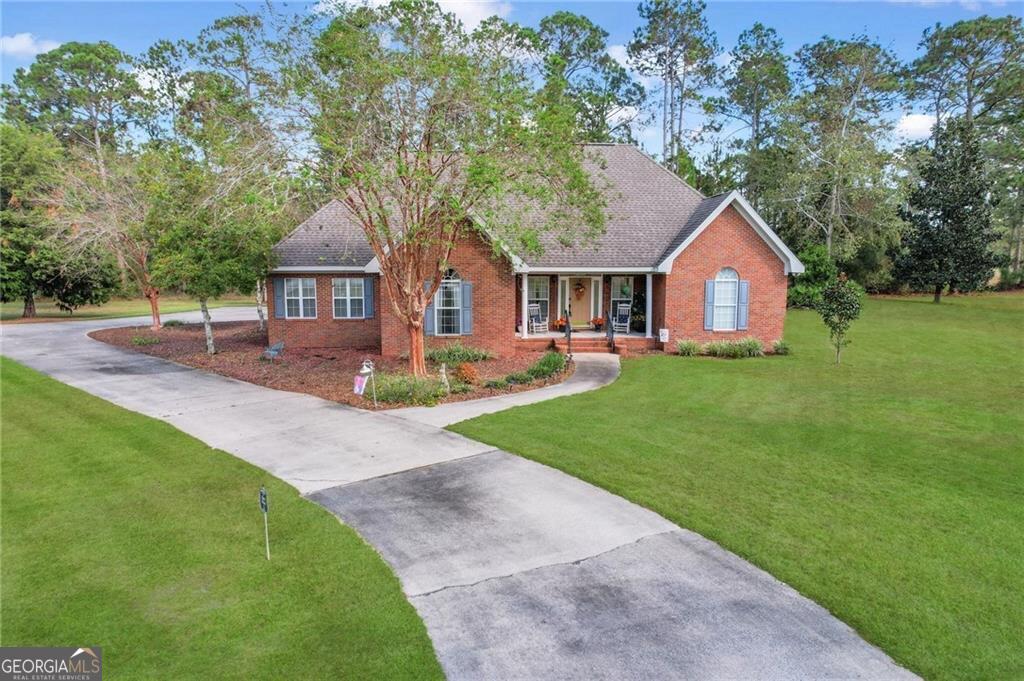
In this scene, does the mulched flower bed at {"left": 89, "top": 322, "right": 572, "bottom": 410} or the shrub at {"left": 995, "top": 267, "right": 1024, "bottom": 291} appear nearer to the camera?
the mulched flower bed at {"left": 89, "top": 322, "right": 572, "bottom": 410}

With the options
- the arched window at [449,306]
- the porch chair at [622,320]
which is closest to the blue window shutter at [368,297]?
the arched window at [449,306]

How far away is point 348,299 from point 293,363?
12.7 ft

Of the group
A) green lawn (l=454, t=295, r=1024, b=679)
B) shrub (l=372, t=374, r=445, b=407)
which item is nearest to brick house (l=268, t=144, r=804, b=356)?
green lawn (l=454, t=295, r=1024, b=679)

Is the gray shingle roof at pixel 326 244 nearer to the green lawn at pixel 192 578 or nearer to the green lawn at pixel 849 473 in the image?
the green lawn at pixel 849 473

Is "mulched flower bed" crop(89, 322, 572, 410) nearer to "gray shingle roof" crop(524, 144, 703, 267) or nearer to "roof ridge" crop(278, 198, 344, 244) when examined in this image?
"gray shingle roof" crop(524, 144, 703, 267)

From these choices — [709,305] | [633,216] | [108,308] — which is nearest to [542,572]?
[709,305]

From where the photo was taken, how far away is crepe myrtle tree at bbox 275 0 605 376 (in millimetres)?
12406

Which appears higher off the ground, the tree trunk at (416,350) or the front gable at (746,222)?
the front gable at (746,222)

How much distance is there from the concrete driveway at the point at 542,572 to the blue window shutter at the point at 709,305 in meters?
12.4

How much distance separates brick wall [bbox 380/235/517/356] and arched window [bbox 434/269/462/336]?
9.0 inches

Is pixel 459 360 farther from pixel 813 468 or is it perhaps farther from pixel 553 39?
pixel 553 39

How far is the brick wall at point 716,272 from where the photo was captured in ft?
65.6

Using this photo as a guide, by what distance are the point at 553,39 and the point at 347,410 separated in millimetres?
41590

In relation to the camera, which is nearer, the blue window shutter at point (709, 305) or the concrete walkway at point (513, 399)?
the concrete walkway at point (513, 399)
